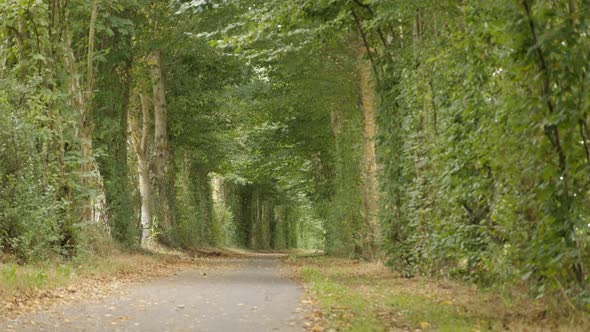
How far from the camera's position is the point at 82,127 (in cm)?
1884

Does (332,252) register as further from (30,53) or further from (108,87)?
(30,53)

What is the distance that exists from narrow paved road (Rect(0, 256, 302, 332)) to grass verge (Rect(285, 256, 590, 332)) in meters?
0.57

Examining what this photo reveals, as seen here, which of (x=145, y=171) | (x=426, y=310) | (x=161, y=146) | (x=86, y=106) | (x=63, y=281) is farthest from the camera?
(x=145, y=171)

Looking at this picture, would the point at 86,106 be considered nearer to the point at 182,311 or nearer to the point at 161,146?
the point at 161,146

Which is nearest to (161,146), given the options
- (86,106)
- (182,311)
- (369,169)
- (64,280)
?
(86,106)

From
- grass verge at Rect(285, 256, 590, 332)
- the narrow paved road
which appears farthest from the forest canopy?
the narrow paved road

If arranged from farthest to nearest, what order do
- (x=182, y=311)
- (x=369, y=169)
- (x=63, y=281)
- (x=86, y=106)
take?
1. (x=369, y=169)
2. (x=86, y=106)
3. (x=63, y=281)
4. (x=182, y=311)

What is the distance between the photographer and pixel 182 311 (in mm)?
10086

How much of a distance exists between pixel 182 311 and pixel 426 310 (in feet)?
11.1

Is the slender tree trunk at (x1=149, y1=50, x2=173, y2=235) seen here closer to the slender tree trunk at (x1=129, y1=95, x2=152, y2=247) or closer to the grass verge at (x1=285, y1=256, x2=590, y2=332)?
the slender tree trunk at (x1=129, y1=95, x2=152, y2=247)

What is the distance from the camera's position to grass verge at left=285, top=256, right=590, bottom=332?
311 inches

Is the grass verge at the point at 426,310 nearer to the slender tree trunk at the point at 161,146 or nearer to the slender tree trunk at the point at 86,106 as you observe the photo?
the slender tree trunk at the point at 86,106

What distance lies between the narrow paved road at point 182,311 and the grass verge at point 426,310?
572mm

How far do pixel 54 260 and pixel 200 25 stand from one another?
34.5 feet
